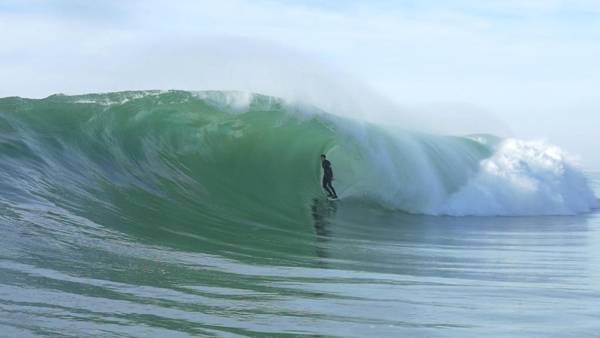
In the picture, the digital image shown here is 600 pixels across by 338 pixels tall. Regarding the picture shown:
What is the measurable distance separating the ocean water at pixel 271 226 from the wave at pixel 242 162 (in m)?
0.05

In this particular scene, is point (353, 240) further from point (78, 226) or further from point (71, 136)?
point (71, 136)

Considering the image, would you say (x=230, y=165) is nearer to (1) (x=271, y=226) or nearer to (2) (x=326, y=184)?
(2) (x=326, y=184)

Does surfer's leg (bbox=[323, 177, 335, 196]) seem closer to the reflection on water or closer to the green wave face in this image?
the green wave face

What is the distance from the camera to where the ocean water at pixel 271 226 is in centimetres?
548

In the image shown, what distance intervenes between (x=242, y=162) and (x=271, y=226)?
492cm

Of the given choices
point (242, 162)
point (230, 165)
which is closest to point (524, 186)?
point (242, 162)

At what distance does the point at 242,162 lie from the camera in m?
16.5

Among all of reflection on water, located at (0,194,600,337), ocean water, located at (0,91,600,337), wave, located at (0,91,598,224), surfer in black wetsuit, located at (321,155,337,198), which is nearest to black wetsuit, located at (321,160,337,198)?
surfer in black wetsuit, located at (321,155,337,198)

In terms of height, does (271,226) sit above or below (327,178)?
below

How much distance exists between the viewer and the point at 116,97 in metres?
16.8

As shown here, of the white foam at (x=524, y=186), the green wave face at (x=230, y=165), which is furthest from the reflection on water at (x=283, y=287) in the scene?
the white foam at (x=524, y=186)

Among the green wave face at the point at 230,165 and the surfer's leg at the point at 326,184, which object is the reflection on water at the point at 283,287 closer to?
the green wave face at the point at 230,165

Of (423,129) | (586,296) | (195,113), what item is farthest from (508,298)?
(423,129)

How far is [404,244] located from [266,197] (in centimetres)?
416
